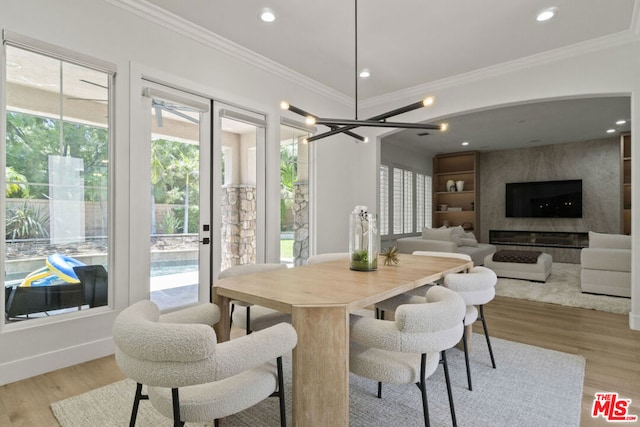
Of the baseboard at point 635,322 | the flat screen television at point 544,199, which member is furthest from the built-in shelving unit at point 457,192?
the baseboard at point 635,322

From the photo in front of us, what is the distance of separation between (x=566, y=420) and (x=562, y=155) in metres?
8.30

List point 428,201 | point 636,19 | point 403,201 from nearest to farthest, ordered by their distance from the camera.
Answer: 1. point 636,19
2. point 403,201
3. point 428,201

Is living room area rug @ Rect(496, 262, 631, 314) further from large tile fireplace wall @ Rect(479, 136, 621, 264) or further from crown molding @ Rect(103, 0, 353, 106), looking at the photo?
crown molding @ Rect(103, 0, 353, 106)

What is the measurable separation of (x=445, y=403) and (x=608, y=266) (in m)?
4.14

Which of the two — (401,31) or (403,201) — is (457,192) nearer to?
(403,201)

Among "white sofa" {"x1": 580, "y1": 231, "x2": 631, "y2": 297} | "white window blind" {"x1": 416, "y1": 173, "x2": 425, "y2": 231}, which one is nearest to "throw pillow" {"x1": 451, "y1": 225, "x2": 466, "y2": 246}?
"white window blind" {"x1": 416, "y1": 173, "x2": 425, "y2": 231}

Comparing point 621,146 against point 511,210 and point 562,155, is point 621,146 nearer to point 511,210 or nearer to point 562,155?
point 562,155

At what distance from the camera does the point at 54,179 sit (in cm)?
252

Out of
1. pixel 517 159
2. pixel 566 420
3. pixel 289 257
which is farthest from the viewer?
→ pixel 517 159

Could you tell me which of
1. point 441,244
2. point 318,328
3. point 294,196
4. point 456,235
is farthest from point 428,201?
point 318,328

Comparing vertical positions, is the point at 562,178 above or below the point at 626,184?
above

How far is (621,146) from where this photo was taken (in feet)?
23.0

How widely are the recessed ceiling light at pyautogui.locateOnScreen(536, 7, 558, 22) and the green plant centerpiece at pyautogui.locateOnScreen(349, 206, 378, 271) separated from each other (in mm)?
2406

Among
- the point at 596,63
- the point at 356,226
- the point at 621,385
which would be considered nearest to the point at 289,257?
the point at 356,226
